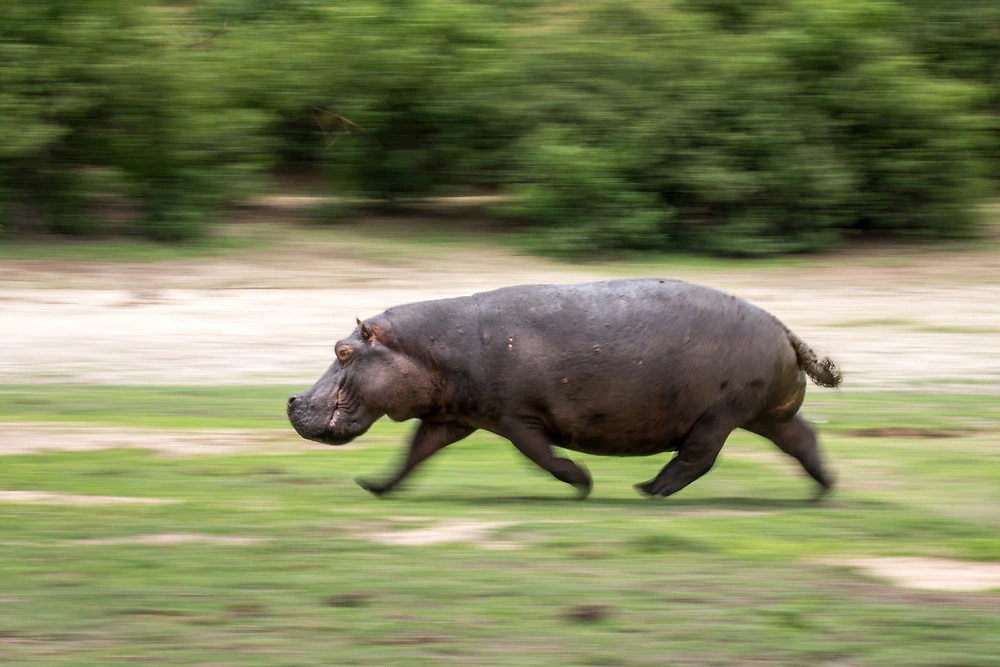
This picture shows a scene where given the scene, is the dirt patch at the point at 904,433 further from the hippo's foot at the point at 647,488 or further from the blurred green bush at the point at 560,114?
the blurred green bush at the point at 560,114

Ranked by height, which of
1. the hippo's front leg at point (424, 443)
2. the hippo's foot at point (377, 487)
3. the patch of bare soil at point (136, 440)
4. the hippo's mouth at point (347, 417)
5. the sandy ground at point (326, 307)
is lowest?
the sandy ground at point (326, 307)

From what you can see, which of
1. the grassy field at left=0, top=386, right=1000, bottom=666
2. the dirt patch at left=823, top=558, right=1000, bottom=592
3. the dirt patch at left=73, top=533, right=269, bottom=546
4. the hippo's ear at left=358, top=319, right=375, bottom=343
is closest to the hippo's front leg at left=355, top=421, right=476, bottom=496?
the grassy field at left=0, top=386, right=1000, bottom=666

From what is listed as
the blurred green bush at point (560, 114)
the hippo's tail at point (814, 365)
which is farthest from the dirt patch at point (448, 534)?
A: the blurred green bush at point (560, 114)

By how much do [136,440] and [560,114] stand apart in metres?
13.0

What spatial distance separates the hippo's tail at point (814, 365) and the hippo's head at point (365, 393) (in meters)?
1.80

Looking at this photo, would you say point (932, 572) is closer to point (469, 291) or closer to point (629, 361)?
point (629, 361)

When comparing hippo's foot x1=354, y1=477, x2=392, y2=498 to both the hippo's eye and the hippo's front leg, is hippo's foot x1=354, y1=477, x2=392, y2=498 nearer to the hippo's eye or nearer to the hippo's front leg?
the hippo's front leg

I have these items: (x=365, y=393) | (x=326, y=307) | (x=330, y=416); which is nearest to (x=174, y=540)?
(x=330, y=416)

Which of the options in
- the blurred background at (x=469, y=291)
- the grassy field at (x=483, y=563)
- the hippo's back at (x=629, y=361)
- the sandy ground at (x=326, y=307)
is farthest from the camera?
the sandy ground at (x=326, y=307)

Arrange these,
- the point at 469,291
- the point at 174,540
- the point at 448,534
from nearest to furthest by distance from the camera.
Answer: the point at 174,540, the point at 448,534, the point at 469,291

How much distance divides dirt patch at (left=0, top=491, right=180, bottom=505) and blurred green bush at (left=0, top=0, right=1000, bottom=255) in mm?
12582

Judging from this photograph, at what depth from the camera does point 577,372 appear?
680cm

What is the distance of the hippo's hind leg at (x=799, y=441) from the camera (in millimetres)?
7312

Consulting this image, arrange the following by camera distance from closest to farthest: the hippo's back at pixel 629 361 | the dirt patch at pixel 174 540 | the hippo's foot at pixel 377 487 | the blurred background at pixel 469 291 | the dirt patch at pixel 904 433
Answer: the blurred background at pixel 469 291 → the dirt patch at pixel 174 540 → the hippo's back at pixel 629 361 → the hippo's foot at pixel 377 487 → the dirt patch at pixel 904 433
